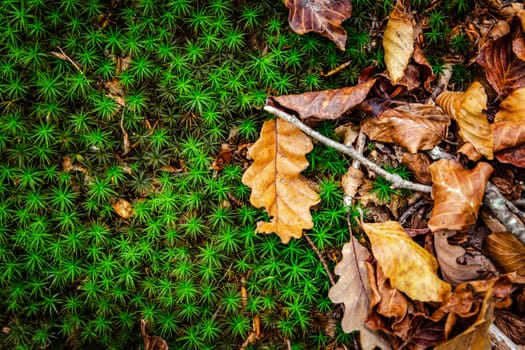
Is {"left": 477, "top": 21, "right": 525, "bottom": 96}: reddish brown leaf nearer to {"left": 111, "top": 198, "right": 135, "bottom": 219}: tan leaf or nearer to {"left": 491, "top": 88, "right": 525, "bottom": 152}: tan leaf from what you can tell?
{"left": 491, "top": 88, "right": 525, "bottom": 152}: tan leaf

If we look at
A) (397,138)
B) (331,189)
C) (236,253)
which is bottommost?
(236,253)

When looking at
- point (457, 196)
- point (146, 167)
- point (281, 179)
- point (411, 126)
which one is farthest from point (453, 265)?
point (146, 167)

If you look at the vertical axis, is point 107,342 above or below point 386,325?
below

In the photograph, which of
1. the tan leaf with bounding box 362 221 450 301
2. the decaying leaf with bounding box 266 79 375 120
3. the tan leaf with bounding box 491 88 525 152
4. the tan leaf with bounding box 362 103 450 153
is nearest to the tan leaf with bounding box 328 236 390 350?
the tan leaf with bounding box 362 221 450 301

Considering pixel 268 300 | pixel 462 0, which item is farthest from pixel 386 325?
pixel 462 0

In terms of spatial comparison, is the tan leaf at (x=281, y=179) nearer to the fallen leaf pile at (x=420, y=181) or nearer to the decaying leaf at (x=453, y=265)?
the fallen leaf pile at (x=420, y=181)

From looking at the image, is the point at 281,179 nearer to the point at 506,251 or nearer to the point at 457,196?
the point at 457,196

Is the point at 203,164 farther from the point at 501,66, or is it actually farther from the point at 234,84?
the point at 501,66
